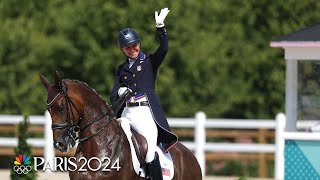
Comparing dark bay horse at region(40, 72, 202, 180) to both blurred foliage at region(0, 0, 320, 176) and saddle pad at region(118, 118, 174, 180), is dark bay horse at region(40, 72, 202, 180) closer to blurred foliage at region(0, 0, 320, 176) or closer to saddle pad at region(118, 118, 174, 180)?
saddle pad at region(118, 118, 174, 180)

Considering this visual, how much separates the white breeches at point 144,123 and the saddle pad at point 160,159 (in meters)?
0.14

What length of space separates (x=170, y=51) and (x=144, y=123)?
538 inches

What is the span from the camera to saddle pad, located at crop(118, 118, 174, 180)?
9250mm

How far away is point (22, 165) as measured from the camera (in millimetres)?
12250

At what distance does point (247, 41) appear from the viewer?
23953mm

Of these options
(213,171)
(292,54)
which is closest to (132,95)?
(292,54)

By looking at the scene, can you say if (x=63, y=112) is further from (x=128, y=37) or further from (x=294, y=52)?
(x=294, y=52)

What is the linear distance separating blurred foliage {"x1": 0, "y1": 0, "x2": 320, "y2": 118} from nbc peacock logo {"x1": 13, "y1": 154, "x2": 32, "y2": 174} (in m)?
10.0

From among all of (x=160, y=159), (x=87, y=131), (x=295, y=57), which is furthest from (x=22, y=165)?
(x=295, y=57)

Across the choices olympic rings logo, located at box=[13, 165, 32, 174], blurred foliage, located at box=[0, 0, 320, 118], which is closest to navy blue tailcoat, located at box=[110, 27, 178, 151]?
olympic rings logo, located at box=[13, 165, 32, 174]

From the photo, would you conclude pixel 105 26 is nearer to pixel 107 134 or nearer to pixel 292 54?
pixel 292 54

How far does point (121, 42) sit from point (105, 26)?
44.7ft

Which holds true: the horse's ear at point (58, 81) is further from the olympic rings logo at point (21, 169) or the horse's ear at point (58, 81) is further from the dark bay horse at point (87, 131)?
the olympic rings logo at point (21, 169)

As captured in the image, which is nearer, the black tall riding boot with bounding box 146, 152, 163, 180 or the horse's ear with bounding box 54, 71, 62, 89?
the horse's ear with bounding box 54, 71, 62, 89
